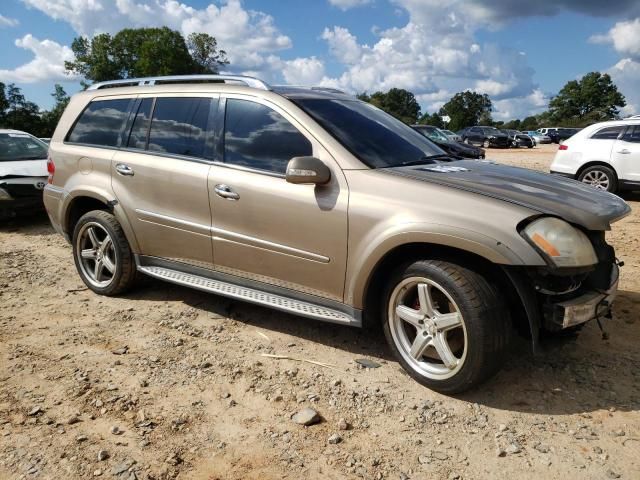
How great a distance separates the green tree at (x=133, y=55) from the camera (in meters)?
62.6

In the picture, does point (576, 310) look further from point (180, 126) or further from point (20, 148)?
point (20, 148)

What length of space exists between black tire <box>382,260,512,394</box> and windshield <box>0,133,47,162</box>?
8087mm

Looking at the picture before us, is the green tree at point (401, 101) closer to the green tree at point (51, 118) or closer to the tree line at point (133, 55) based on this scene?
the tree line at point (133, 55)

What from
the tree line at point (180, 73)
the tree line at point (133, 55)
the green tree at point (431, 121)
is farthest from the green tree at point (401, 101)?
the tree line at point (133, 55)

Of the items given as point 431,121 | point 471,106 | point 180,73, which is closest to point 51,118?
point 180,73

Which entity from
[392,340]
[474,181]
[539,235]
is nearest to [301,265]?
[392,340]

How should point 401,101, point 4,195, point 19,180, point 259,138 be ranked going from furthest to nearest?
1. point 401,101
2. point 19,180
3. point 4,195
4. point 259,138

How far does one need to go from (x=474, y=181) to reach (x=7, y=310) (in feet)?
13.0

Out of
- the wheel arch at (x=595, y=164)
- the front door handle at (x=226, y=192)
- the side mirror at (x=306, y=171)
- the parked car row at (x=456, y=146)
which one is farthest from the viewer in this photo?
the parked car row at (x=456, y=146)

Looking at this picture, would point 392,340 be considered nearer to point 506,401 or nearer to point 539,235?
point 506,401

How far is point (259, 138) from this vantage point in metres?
3.64

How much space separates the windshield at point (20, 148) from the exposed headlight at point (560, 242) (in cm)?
853

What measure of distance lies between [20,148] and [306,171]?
7732mm

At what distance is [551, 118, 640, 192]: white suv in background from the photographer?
31.6ft
